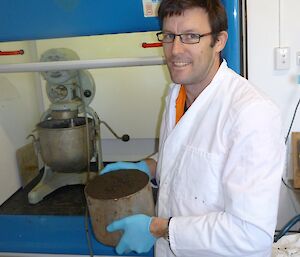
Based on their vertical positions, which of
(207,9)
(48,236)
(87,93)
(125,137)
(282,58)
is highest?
(207,9)

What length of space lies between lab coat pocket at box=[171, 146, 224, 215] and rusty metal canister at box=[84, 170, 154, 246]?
0.30 feet

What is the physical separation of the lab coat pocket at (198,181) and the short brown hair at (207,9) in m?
0.30

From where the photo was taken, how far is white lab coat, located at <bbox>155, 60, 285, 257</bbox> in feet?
2.53

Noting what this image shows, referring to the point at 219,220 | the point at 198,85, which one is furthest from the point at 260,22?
the point at 219,220

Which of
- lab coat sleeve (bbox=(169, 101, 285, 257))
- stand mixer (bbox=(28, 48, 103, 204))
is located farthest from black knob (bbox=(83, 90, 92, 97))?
lab coat sleeve (bbox=(169, 101, 285, 257))

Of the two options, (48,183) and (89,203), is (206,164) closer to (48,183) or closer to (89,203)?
(89,203)

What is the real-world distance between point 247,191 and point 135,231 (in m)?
0.30

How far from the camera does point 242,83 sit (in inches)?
35.6

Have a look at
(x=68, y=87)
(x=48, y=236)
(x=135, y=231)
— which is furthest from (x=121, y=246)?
(x=68, y=87)

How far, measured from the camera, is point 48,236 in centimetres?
153

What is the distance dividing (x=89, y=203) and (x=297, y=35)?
1.25 metres

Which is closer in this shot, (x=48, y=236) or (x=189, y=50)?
(x=189, y=50)

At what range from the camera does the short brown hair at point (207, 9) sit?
2.86ft

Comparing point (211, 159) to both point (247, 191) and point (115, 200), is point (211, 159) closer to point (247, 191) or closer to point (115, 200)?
point (247, 191)
